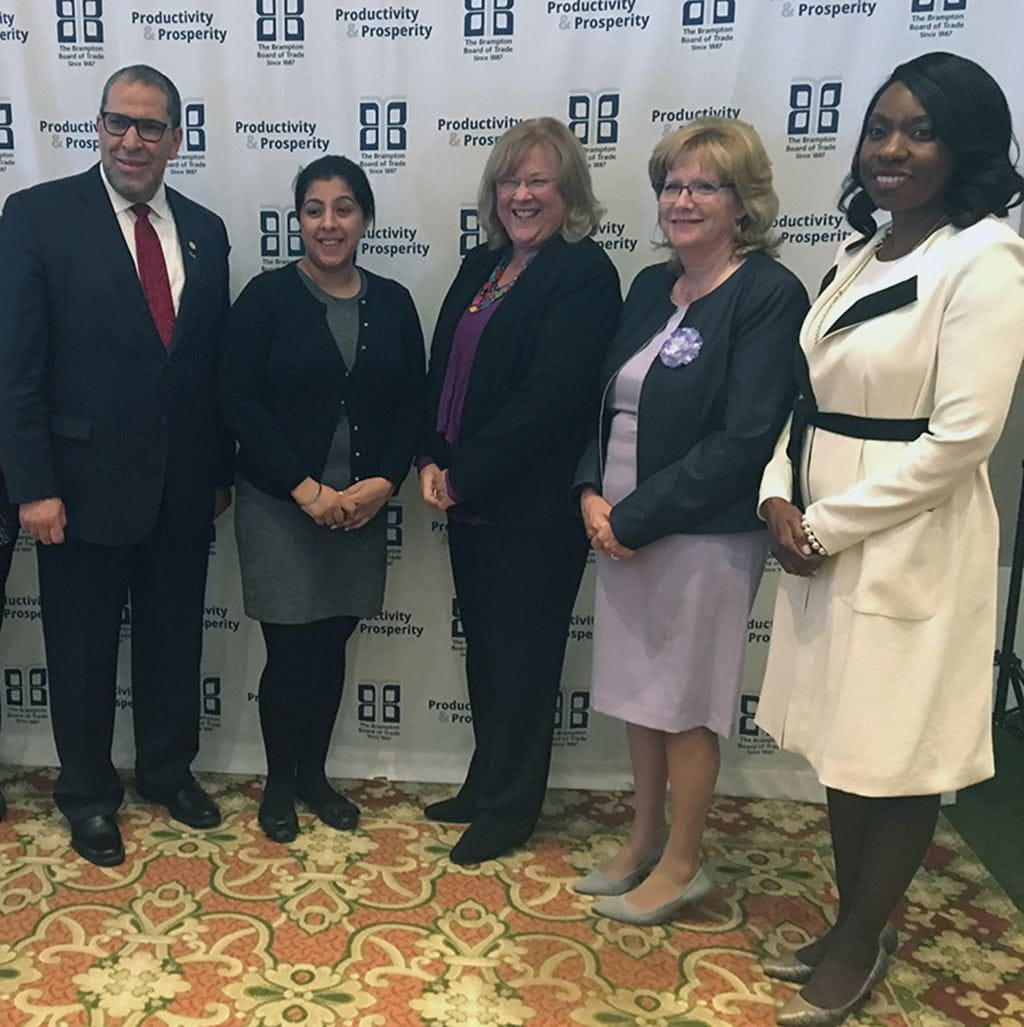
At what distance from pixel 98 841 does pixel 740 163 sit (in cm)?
201

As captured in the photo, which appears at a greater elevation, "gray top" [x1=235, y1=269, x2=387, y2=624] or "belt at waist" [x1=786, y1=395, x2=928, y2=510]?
"belt at waist" [x1=786, y1=395, x2=928, y2=510]

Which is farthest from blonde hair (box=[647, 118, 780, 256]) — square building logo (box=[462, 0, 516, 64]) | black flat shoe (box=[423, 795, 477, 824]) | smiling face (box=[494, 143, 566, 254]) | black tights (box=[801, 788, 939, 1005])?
black flat shoe (box=[423, 795, 477, 824])

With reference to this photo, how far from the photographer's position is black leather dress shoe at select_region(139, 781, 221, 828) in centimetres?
246

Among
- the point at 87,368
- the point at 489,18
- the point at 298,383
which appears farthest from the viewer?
the point at 489,18

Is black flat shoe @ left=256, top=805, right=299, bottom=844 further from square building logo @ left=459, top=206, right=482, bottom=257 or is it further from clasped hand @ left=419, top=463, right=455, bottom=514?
square building logo @ left=459, top=206, right=482, bottom=257

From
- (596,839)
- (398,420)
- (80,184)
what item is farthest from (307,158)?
(596,839)

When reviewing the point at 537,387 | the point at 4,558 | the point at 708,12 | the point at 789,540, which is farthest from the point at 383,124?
the point at 789,540

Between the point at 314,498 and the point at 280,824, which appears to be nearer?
the point at 314,498

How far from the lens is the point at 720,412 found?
74.7 inches

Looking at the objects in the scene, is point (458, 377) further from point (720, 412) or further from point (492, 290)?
point (720, 412)

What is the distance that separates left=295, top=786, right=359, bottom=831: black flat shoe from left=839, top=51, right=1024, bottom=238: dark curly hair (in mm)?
1878

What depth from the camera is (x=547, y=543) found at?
219 cm

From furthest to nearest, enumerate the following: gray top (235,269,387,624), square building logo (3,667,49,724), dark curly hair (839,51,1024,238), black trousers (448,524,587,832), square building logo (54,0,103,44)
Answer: square building logo (3,667,49,724) < square building logo (54,0,103,44) < gray top (235,269,387,624) < black trousers (448,524,587,832) < dark curly hair (839,51,1024,238)

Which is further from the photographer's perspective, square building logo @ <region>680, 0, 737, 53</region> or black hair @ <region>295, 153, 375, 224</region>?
square building logo @ <region>680, 0, 737, 53</region>
